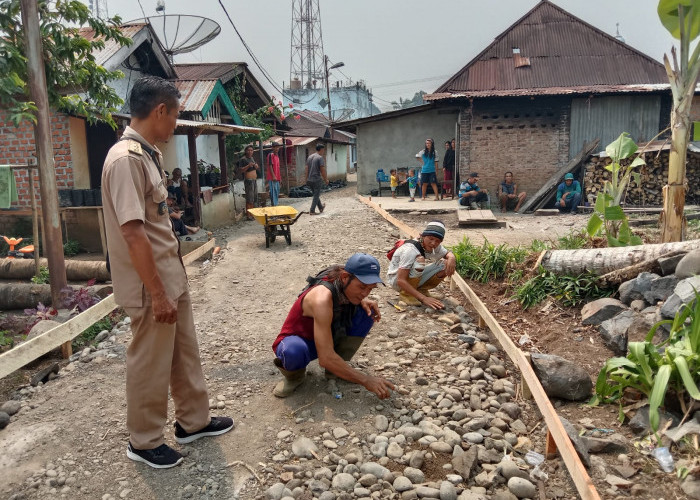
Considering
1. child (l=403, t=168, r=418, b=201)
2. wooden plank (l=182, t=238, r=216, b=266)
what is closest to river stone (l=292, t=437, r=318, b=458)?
wooden plank (l=182, t=238, r=216, b=266)

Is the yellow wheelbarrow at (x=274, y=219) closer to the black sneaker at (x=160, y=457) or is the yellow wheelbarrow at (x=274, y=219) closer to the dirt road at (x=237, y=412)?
the dirt road at (x=237, y=412)

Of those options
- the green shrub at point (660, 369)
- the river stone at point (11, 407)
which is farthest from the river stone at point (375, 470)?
the river stone at point (11, 407)

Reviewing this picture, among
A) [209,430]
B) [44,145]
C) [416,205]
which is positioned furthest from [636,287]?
[416,205]

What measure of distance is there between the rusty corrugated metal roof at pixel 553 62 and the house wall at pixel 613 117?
54cm

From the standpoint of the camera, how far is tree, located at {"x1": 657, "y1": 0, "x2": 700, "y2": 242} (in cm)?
558

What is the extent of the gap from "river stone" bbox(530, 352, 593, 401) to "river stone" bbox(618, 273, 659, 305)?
1398 millimetres

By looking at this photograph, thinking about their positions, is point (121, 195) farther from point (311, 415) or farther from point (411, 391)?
point (411, 391)

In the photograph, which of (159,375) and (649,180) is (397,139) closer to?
(649,180)

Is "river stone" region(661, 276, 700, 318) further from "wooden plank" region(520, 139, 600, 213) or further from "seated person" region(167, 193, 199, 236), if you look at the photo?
"wooden plank" region(520, 139, 600, 213)

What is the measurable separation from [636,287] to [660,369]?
191cm

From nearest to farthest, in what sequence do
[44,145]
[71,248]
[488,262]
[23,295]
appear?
[44,145] → [23,295] → [488,262] → [71,248]

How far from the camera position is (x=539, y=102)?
1473 centimetres

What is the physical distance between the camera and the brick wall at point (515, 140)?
14.8 m

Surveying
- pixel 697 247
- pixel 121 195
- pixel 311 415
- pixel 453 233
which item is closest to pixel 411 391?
pixel 311 415
